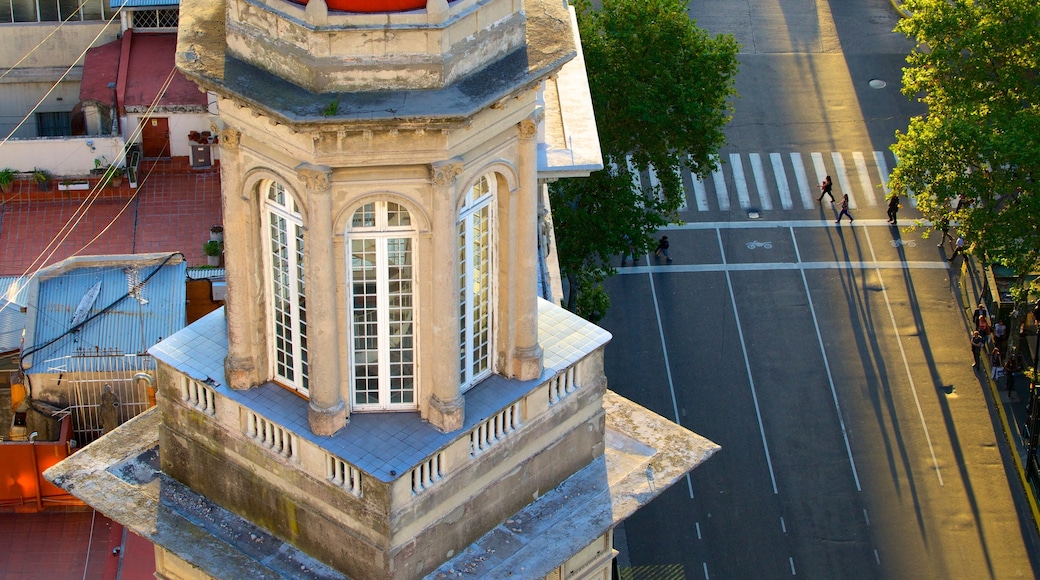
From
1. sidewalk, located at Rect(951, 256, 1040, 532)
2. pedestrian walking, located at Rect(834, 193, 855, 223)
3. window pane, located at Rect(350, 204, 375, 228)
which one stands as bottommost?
sidewalk, located at Rect(951, 256, 1040, 532)

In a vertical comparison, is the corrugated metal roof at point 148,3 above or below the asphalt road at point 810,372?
above

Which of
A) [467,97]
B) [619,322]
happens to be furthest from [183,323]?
[619,322]

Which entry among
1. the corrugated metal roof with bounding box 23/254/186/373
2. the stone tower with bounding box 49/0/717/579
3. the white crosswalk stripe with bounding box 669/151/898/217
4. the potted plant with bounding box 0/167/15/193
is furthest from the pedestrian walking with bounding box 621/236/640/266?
the stone tower with bounding box 49/0/717/579

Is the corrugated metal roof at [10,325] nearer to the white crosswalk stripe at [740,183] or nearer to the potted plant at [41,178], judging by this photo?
the potted plant at [41,178]

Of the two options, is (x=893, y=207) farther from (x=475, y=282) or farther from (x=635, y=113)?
(x=475, y=282)

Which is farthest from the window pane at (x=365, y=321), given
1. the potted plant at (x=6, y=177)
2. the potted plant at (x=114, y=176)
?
the potted plant at (x=6, y=177)

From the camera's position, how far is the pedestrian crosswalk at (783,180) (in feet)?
377

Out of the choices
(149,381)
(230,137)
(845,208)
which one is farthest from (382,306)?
(845,208)

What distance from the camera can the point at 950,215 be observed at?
101812mm

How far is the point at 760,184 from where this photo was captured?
116312 millimetres

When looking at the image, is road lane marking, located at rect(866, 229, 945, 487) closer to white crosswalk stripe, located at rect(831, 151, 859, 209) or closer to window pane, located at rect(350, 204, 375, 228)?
white crosswalk stripe, located at rect(831, 151, 859, 209)

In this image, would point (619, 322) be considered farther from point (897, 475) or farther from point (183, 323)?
point (183, 323)

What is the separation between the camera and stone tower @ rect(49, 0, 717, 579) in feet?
152

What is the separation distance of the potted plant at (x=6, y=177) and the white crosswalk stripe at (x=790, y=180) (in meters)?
38.8
